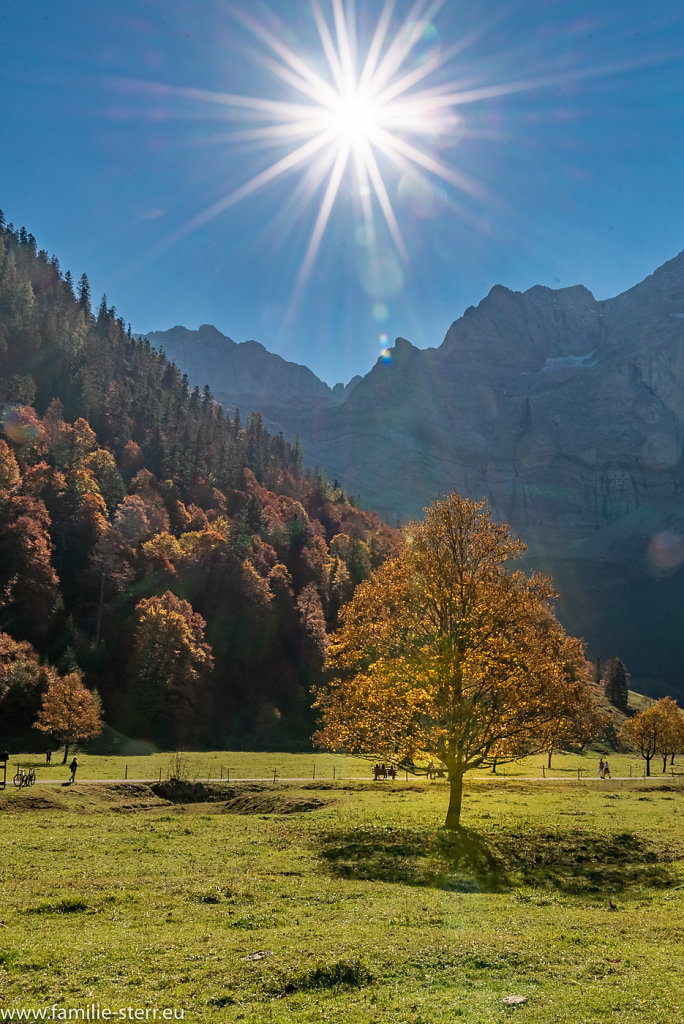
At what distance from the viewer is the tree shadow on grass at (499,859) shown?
2428cm

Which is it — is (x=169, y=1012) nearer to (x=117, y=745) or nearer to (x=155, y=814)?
(x=155, y=814)

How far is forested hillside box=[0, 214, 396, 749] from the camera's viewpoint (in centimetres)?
9988

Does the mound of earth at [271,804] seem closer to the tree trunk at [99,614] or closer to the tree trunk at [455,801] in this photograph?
the tree trunk at [455,801]

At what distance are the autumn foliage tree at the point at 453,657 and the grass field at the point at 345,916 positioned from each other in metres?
5.11

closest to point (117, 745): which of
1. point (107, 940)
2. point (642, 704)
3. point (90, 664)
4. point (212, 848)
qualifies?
point (90, 664)

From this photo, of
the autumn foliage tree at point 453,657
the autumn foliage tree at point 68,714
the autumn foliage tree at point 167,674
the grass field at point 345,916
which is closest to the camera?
the grass field at point 345,916

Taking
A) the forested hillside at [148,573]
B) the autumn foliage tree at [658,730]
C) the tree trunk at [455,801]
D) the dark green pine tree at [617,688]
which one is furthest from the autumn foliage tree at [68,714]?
the dark green pine tree at [617,688]

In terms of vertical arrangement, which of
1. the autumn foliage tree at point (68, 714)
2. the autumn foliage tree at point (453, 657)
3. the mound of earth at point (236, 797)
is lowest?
the mound of earth at point (236, 797)

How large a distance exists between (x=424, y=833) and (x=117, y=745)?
6352 centimetres

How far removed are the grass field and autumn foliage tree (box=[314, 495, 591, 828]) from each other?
5107mm

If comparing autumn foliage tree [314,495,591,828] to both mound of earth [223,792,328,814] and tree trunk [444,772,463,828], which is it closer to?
tree trunk [444,772,463,828]

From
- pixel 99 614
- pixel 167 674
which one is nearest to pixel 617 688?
pixel 167 674

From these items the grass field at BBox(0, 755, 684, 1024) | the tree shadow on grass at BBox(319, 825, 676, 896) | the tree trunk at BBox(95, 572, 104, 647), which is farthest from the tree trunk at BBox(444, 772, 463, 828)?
the tree trunk at BBox(95, 572, 104, 647)

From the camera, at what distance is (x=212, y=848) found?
96.5ft
